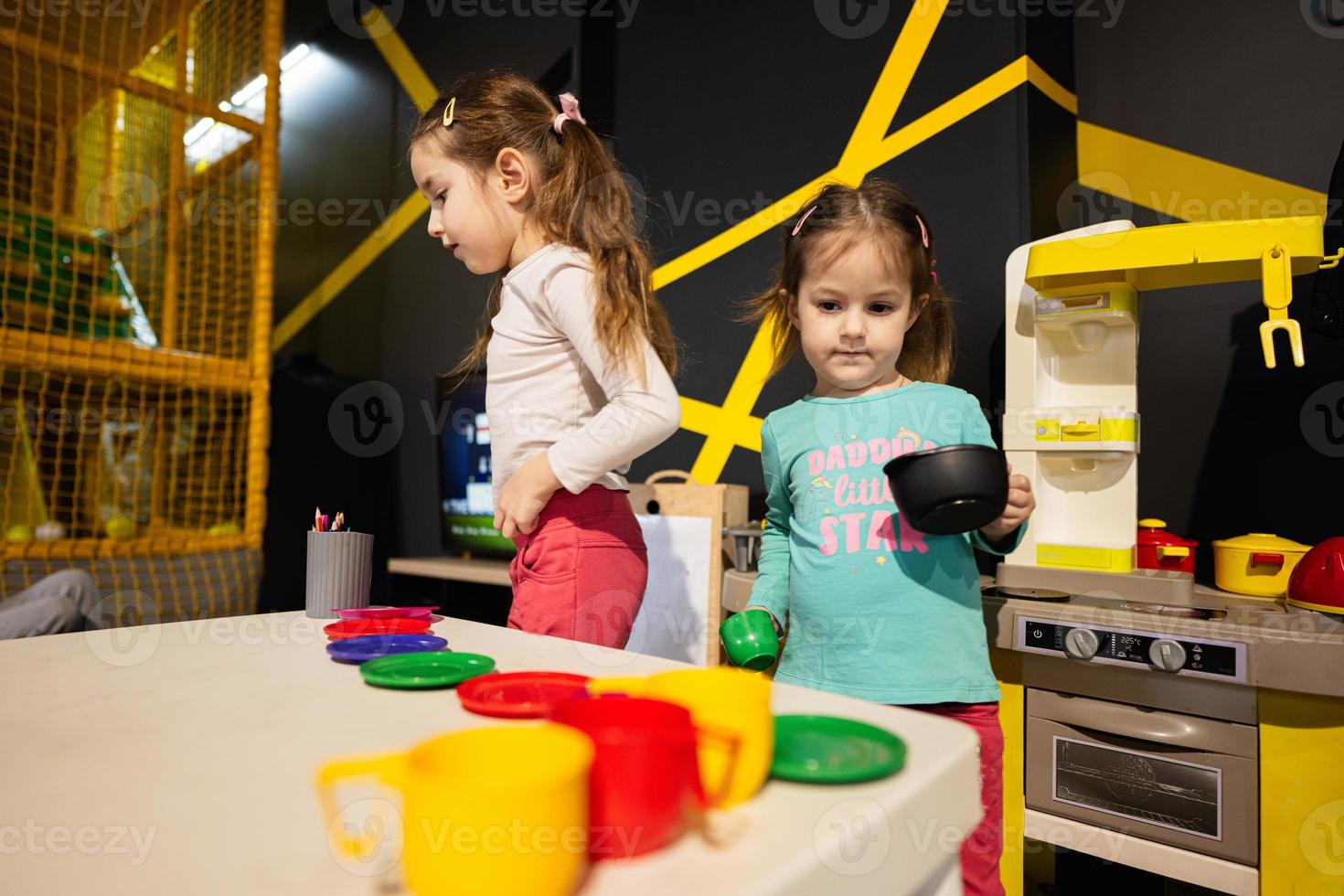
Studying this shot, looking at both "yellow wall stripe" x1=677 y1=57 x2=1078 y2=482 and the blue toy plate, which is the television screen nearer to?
"yellow wall stripe" x1=677 y1=57 x2=1078 y2=482

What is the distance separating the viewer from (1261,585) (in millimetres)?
1331

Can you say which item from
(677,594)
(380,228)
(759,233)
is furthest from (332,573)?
(380,228)

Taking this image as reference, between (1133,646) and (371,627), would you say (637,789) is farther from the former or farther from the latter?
(1133,646)

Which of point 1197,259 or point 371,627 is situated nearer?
point 371,627

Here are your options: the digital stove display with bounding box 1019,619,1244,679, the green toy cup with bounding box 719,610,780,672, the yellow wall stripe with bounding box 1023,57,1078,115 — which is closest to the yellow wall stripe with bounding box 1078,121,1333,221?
the yellow wall stripe with bounding box 1023,57,1078,115

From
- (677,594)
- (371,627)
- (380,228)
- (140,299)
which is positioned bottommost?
(677,594)

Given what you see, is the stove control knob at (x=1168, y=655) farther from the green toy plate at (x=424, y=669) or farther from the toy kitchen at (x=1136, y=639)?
the green toy plate at (x=424, y=669)

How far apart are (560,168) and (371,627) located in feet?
Result: 2.28

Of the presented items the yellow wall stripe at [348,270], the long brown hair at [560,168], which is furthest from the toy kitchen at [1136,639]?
the yellow wall stripe at [348,270]

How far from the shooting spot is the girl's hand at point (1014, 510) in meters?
0.91

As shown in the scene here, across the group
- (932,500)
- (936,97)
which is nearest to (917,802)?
(932,500)

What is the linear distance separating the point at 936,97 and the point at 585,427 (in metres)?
1.39

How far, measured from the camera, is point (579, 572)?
99 cm

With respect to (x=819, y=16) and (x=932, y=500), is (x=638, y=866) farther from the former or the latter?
(x=819, y=16)
